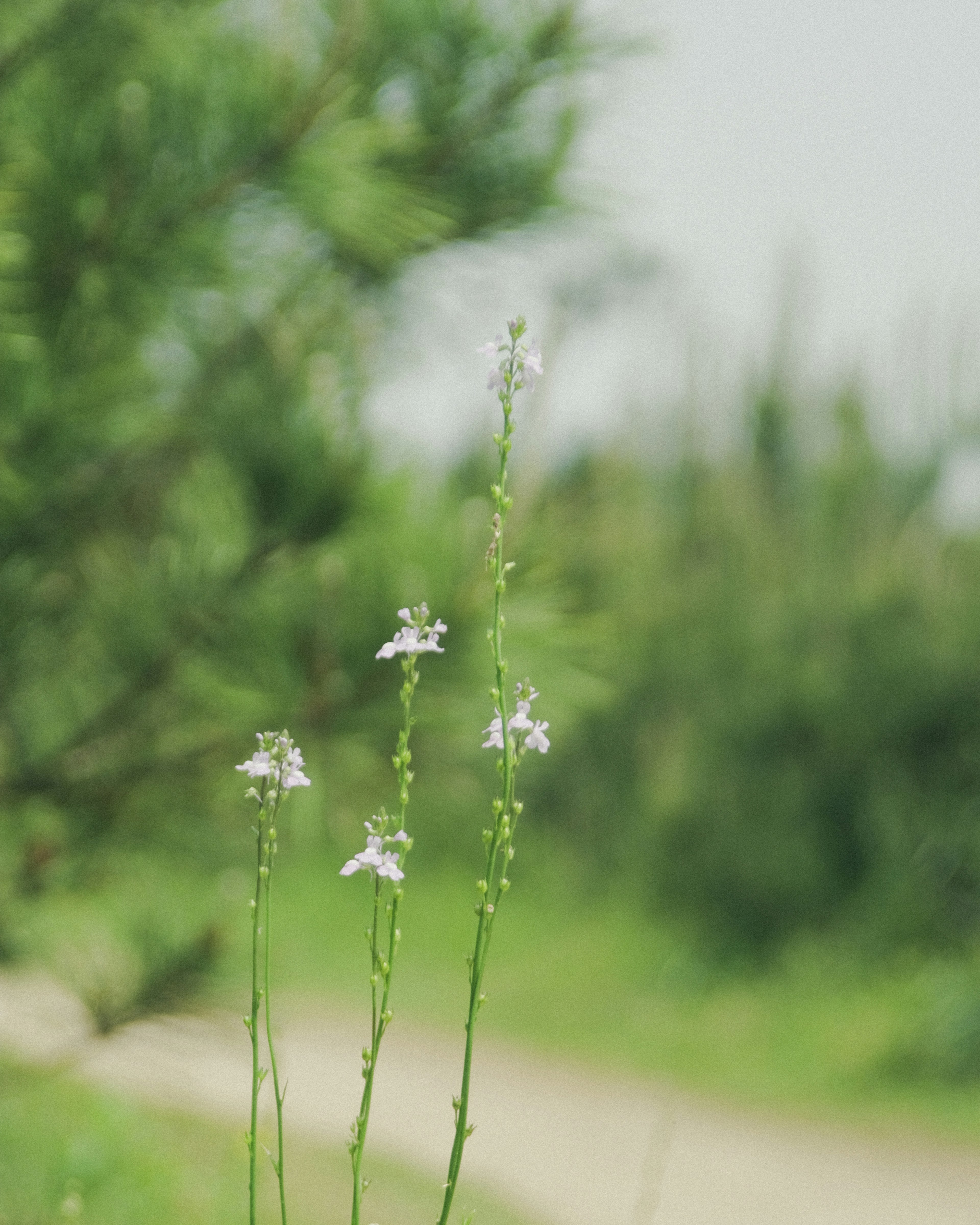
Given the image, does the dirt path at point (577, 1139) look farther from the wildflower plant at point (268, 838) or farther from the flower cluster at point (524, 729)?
the flower cluster at point (524, 729)

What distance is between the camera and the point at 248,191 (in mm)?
3250

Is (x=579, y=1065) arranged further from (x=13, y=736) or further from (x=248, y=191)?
(x=248, y=191)

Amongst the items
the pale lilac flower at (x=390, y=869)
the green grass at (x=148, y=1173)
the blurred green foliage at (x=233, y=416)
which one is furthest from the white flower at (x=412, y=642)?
the green grass at (x=148, y=1173)

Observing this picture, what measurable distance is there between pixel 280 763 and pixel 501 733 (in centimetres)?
26

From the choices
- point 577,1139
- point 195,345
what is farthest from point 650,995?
point 195,345

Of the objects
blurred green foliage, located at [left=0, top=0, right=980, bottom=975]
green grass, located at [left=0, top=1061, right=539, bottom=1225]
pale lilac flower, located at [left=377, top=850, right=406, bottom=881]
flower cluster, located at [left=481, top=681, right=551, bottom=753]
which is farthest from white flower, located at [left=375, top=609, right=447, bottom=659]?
green grass, located at [left=0, top=1061, right=539, bottom=1225]

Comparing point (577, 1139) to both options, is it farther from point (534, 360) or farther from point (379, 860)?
point (534, 360)

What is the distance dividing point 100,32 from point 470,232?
110 cm

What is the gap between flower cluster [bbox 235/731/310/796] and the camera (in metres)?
1.46

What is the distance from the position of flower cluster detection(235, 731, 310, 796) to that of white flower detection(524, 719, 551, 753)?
0.24 metres

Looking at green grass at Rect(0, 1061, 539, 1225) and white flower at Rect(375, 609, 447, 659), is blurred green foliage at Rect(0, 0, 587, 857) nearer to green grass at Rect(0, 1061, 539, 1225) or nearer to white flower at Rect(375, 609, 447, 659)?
green grass at Rect(0, 1061, 539, 1225)

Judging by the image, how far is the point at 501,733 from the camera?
1.57m

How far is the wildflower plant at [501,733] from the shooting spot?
4.72ft

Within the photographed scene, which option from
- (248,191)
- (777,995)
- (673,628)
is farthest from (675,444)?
(248,191)
